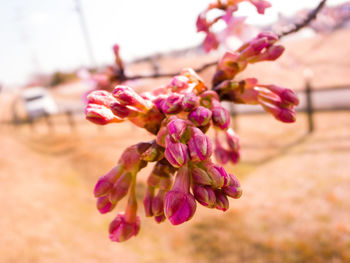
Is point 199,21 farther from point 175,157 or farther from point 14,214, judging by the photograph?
point 14,214

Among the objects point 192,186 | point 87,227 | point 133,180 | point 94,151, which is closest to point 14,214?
point 87,227

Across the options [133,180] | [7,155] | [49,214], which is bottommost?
[7,155]

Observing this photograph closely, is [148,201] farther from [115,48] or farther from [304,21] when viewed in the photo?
[304,21]

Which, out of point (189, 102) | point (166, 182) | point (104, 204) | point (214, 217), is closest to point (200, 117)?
point (189, 102)

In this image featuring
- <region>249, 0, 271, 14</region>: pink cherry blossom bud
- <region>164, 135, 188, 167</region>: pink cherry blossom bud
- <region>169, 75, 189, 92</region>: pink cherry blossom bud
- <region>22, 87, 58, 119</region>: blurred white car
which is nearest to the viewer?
<region>164, 135, 188, 167</region>: pink cherry blossom bud

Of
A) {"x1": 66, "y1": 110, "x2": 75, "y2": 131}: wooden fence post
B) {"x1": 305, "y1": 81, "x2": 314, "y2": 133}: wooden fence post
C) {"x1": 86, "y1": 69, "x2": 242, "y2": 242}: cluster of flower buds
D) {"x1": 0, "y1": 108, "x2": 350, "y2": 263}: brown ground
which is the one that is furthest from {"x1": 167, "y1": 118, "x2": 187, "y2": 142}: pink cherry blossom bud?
{"x1": 66, "y1": 110, "x2": 75, "y2": 131}: wooden fence post

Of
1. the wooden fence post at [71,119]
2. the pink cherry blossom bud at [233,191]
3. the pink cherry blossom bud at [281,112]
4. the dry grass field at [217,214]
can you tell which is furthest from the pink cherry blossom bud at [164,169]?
the wooden fence post at [71,119]

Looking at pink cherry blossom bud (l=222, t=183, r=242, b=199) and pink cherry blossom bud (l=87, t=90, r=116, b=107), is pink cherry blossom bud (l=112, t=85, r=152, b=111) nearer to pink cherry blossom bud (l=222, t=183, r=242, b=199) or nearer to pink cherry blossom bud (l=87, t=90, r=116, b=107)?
pink cherry blossom bud (l=87, t=90, r=116, b=107)
